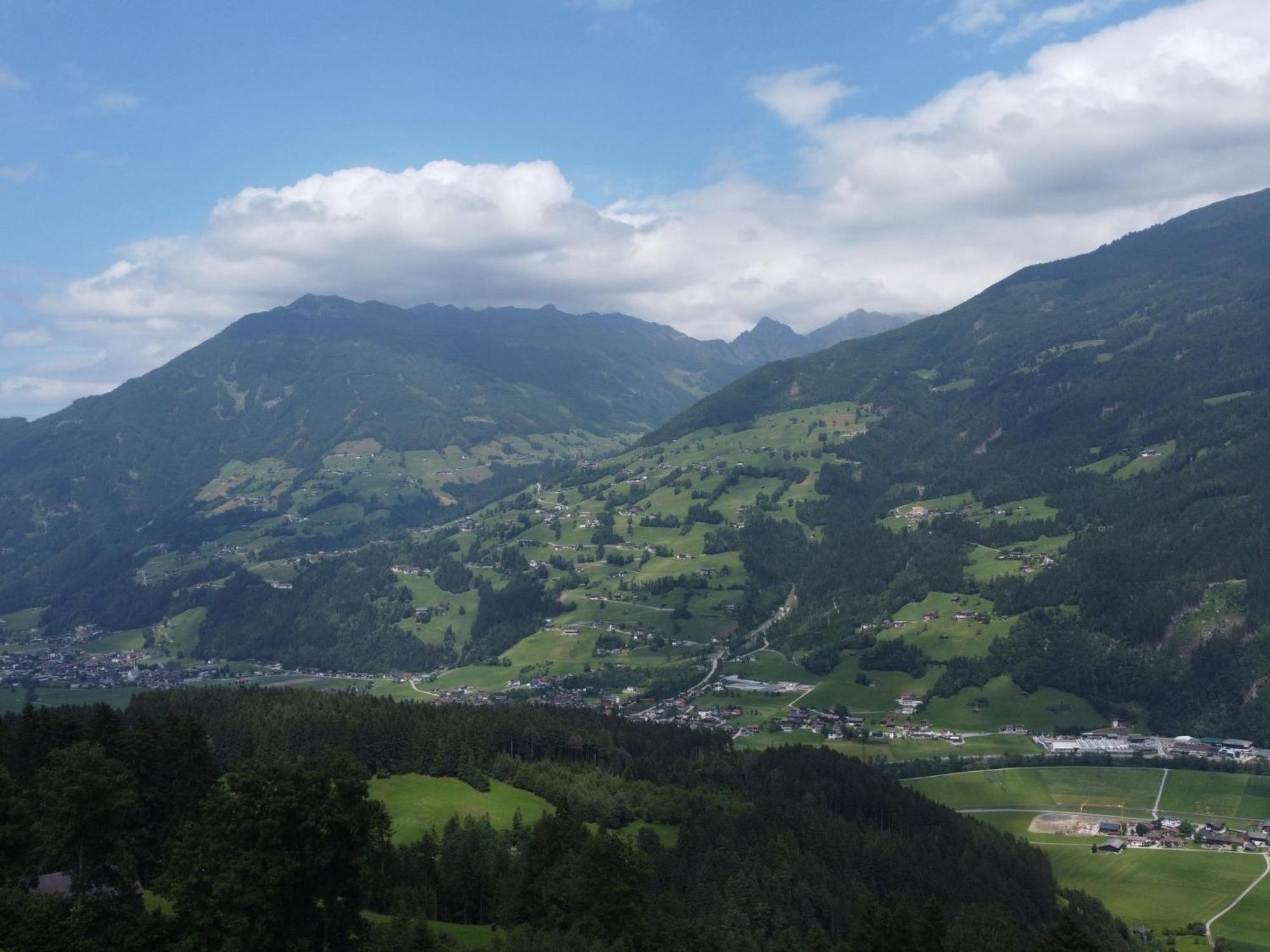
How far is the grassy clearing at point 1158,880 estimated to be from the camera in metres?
92.9

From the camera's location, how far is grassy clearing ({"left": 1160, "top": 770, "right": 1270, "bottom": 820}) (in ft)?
393

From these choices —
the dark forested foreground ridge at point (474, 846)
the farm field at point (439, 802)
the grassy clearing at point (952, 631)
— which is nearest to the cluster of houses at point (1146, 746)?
the grassy clearing at point (952, 631)

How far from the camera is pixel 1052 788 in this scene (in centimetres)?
12938

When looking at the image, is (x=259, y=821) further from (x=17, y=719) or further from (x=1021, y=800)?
→ (x=1021, y=800)

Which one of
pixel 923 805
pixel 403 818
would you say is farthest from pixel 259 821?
pixel 923 805

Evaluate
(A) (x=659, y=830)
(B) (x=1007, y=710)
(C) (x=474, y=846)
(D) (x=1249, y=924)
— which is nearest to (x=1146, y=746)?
(B) (x=1007, y=710)

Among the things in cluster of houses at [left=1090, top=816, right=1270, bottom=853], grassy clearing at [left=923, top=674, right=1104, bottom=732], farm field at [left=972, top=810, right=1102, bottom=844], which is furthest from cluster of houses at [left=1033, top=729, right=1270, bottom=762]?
farm field at [left=972, top=810, right=1102, bottom=844]

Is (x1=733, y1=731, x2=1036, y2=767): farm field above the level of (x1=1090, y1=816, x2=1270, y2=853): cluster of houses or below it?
above

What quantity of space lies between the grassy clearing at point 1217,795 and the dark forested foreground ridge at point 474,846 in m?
37.8

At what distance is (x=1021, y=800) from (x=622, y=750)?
5501cm

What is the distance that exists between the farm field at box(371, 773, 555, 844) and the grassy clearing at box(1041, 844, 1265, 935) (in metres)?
57.0

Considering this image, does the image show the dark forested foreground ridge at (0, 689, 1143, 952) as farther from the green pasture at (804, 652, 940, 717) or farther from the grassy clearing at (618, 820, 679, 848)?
the green pasture at (804, 652, 940, 717)

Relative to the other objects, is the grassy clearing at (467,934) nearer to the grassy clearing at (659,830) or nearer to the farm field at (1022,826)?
the grassy clearing at (659,830)

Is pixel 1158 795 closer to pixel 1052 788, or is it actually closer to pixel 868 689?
pixel 1052 788
